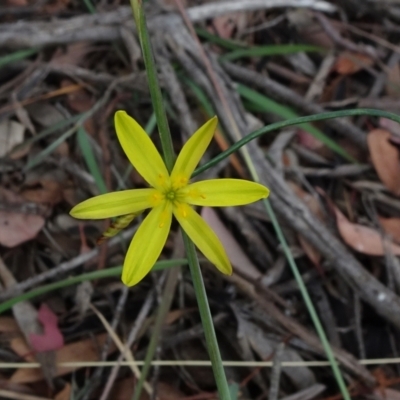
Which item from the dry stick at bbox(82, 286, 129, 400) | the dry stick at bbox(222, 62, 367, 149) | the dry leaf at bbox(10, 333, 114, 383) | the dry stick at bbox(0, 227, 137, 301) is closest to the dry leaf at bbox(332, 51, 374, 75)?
the dry stick at bbox(222, 62, 367, 149)

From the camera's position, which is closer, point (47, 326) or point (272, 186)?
point (47, 326)

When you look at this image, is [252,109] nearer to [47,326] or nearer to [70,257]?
[70,257]

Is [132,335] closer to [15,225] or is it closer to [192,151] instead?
[15,225]

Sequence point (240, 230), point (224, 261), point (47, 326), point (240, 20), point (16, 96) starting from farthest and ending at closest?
point (240, 20) → point (16, 96) → point (240, 230) → point (47, 326) → point (224, 261)

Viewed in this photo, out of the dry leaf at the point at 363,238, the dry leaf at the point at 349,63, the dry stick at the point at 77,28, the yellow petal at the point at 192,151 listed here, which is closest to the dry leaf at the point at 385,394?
the dry leaf at the point at 363,238

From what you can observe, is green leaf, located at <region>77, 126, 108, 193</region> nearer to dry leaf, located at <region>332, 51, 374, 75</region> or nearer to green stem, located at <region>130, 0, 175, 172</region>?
green stem, located at <region>130, 0, 175, 172</region>

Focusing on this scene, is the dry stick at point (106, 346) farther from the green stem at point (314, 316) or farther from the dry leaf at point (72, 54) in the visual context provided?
the dry leaf at point (72, 54)

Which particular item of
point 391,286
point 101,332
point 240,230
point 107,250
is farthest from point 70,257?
point 391,286
